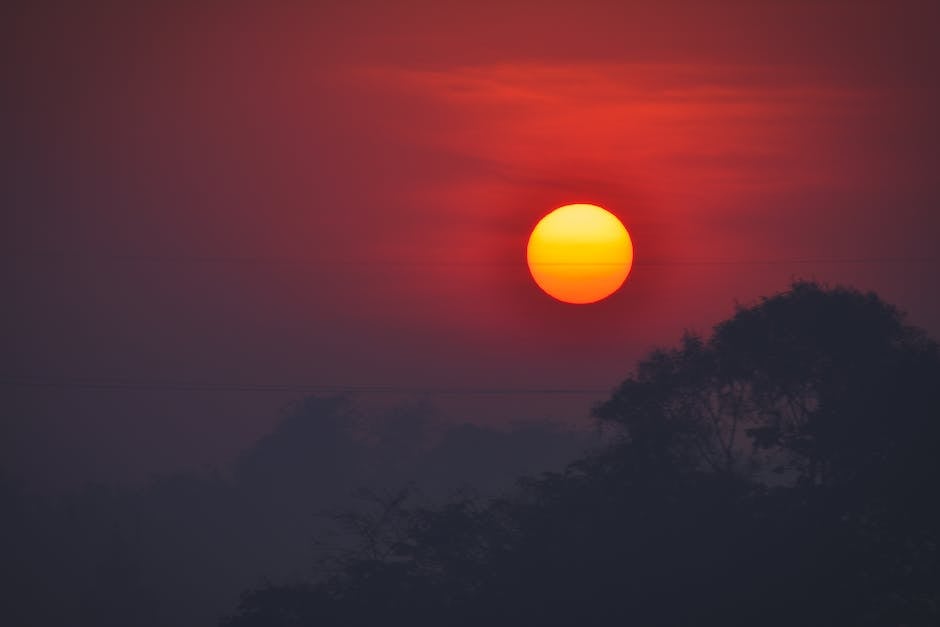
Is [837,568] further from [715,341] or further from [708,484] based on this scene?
[715,341]

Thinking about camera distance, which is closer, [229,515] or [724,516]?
[724,516]

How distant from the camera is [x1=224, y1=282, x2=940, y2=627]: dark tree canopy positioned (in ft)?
80.5

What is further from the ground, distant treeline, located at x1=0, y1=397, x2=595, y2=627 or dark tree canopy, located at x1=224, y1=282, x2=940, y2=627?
distant treeline, located at x1=0, y1=397, x2=595, y2=627

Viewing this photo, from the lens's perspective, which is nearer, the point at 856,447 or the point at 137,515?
the point at 856,447

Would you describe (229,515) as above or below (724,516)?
above

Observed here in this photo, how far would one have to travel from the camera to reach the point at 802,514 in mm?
25797

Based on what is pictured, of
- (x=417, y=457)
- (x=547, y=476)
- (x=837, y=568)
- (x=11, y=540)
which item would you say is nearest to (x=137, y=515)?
(x=11, y=540)

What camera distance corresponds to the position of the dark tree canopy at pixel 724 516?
80.5 feet

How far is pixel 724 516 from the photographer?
26.3m

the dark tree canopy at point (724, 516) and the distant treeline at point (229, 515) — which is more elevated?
the distant treeline at point (229, 515)

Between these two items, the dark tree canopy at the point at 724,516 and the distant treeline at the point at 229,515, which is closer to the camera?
the dark tree canopy at the point at 724,516

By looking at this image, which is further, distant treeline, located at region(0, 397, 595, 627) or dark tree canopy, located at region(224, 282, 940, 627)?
distant treeline, located at region(0, 397, 595, 627)

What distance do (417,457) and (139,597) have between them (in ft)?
173

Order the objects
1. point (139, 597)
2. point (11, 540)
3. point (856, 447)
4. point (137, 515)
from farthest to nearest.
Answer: point (137, 515), point (11, 540), point (139, 597), point (856, 447)
